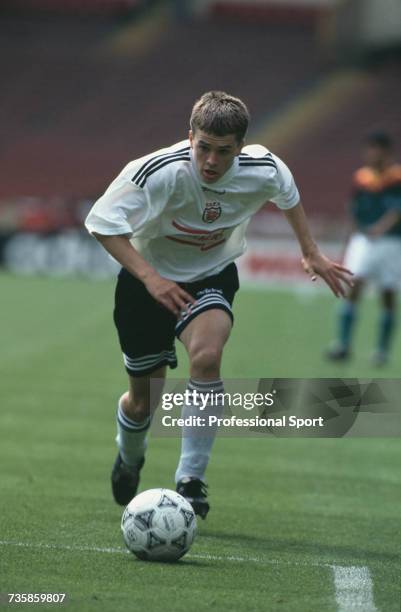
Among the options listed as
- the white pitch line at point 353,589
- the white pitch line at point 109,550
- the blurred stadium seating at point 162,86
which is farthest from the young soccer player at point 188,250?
the blurred stadium seating at point 162,86

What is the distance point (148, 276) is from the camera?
5391 mm

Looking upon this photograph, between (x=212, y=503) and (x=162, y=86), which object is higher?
(x=212, y=503)

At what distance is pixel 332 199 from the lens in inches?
1403

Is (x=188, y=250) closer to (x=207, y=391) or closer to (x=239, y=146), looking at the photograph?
(x=239, y=146)

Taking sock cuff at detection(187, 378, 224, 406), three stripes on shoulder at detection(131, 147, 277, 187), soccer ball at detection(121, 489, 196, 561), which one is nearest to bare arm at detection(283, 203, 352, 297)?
three stripes on shoulder at detection(131, 147, 277, 187)

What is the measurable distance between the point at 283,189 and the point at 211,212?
0.38m

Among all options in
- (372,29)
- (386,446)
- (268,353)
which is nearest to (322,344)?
(268,353)

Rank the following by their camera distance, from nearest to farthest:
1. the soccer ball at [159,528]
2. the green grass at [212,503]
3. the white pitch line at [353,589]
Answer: the white pitch line at [353,589] → the green grass at [212,503] → the soccer ball at [159,528]

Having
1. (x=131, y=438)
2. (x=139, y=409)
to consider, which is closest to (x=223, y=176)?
(x=139, y=409)

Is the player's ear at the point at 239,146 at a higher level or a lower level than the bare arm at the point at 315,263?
higher

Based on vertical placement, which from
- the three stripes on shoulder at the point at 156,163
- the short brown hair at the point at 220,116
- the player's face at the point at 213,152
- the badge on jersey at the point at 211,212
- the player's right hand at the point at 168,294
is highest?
the short brown hair at the point at 220,116

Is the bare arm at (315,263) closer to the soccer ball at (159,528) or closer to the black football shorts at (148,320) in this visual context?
the black football shorts at (148,320)

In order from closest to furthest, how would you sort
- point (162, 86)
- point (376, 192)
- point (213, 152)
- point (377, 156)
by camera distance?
point (213, 152) < point (377, 156) < point (376, 192) < point (162, 86)

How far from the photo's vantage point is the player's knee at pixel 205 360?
547cm
